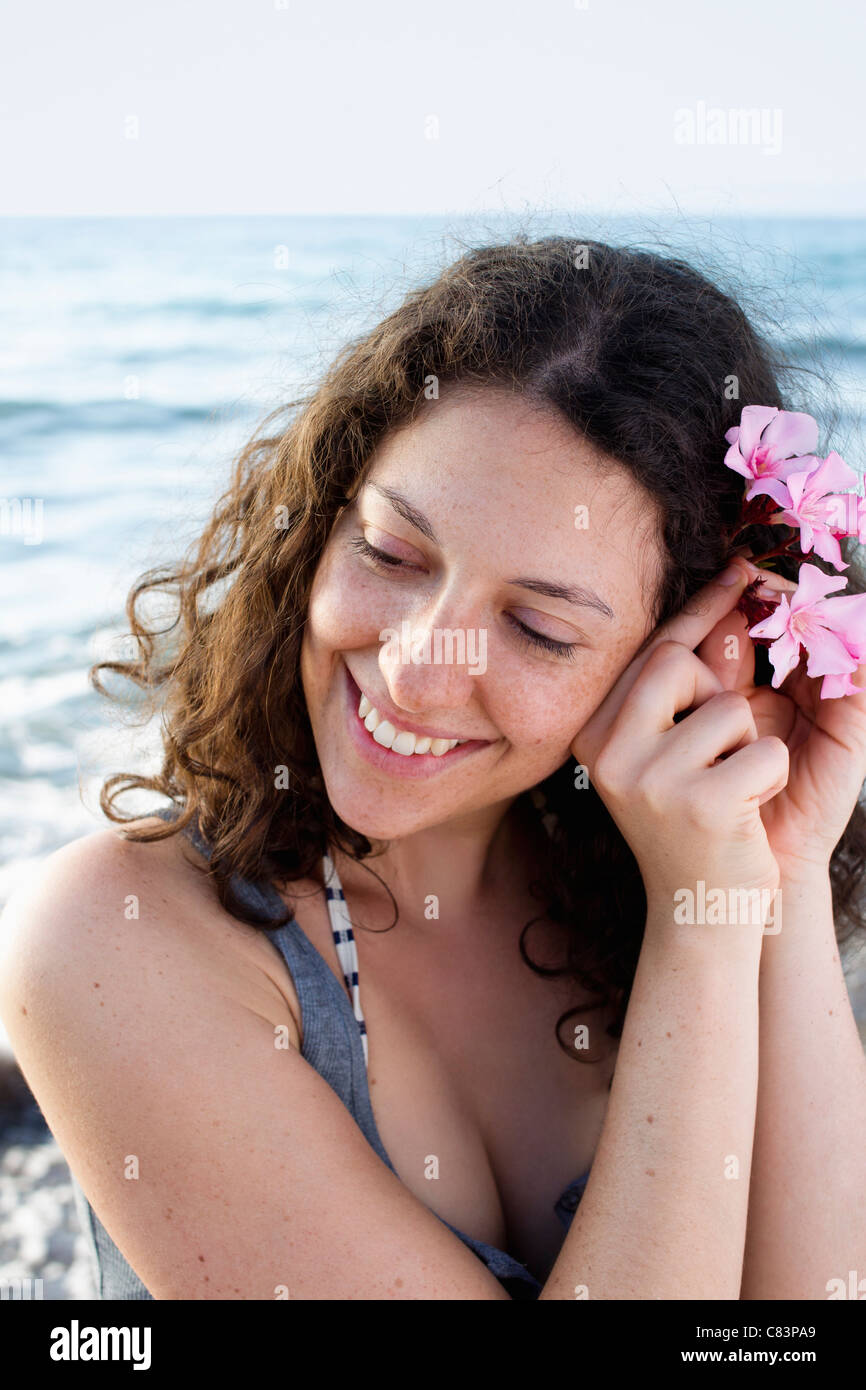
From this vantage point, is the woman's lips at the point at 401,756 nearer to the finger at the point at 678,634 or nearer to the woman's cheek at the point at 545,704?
the woman's cheek at the point at 545,704

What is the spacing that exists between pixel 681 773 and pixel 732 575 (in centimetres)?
47

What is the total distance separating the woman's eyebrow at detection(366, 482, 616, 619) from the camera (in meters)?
1.94

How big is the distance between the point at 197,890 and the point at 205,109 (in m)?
25.1

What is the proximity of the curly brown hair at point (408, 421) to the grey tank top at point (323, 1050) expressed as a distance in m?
0.04

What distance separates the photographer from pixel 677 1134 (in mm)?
1900

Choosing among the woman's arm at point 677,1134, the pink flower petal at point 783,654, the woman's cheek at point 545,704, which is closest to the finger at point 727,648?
the pink flower petal at point 783,654

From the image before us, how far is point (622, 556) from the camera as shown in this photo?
80.8 inches

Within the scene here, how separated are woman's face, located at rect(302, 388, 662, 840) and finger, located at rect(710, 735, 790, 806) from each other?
0.91 feet

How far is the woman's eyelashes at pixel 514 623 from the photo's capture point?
1985 mm

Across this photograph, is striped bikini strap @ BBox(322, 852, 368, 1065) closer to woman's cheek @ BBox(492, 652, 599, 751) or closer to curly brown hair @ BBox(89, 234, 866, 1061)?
curly brown hair @ BBox(89, 234, 866, 1061)

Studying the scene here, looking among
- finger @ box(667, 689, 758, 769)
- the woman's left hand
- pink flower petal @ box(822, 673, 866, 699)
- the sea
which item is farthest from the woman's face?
the sea
